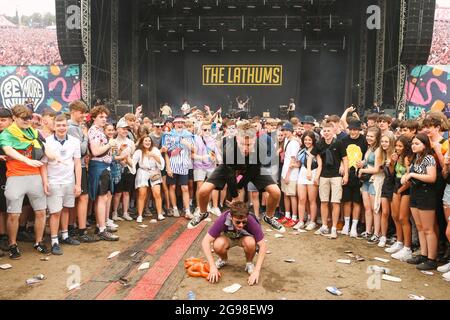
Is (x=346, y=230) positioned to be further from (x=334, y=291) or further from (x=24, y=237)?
(x=24, y=237)

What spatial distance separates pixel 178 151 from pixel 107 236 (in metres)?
2.37

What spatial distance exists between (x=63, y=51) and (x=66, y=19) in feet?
3.56

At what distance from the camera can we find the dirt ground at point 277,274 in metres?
4.53

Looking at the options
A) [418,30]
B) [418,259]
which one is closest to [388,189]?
[418,259]

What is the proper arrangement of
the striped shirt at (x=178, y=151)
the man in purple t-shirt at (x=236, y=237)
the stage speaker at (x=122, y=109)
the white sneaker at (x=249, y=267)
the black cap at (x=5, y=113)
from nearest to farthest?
the man in purple t-shirt at (x=236, y=237)
the white sneaker at (x=249, y=267)
the black cap at (x=5, y=113)
the striped shirt at (x=178, y=151)
the stage speaker at (x=122, y=109)

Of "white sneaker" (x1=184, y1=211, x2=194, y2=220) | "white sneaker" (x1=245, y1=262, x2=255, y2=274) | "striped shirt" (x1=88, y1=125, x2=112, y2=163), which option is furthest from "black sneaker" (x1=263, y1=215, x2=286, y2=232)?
"striped shirt" (x1=88, y1=125, x2=112, y2=163)

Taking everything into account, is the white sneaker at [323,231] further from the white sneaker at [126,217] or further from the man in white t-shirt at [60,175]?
the man in white t-shirt at [60,175]

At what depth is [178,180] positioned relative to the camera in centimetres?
819

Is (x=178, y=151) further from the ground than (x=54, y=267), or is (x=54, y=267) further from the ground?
(x=178, y=151)

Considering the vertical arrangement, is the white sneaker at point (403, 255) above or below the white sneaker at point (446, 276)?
below

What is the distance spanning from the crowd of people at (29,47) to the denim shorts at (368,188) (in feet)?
54.0

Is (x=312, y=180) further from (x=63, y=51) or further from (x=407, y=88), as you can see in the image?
(x=63, y=51)

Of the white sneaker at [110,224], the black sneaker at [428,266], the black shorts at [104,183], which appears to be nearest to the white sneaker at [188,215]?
the white sneaker at [110,224]

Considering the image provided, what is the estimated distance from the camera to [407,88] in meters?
13.8
